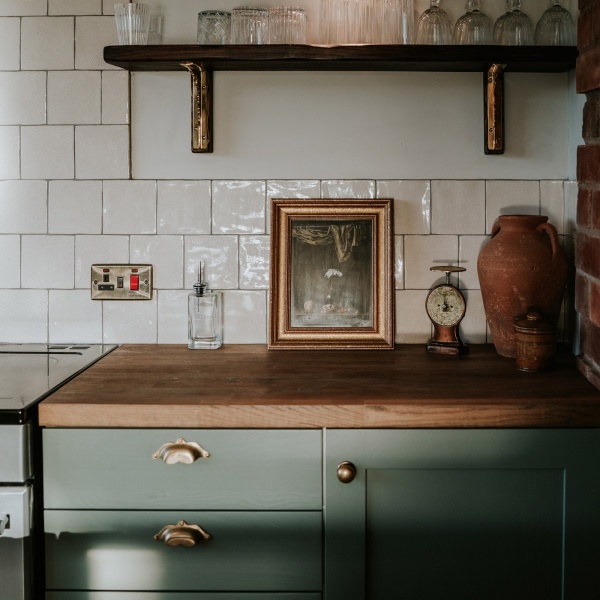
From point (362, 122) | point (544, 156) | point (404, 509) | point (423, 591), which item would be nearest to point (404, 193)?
point (362, 122)

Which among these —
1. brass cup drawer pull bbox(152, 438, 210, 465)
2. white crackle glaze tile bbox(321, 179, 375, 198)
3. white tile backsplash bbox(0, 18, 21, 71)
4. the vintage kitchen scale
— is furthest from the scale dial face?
white tile backsplash bbox(0, 18, 21, 71)

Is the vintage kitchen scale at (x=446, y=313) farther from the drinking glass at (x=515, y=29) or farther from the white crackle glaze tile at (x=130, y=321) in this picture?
the white crackle glaze tile at (x=130, y=321)

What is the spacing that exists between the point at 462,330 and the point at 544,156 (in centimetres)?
56

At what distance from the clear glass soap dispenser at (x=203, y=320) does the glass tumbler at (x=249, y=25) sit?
0.66m

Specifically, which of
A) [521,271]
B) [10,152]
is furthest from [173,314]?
[521,271]

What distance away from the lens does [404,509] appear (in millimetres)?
1682

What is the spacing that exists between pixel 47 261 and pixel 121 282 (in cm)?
23

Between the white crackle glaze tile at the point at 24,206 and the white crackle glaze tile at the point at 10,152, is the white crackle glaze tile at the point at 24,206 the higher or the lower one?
the lower one

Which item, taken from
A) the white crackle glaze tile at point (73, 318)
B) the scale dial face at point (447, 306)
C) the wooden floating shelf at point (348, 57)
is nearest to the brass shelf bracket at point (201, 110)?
the wooden floating shelf at point (348, 57)

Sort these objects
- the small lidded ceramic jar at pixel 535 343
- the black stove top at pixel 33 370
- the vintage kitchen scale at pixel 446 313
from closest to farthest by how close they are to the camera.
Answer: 1. the black stove top at pixel 33 370
2. the small lidded ceramic jar at pixel 535 343
3. the vintage kitchen scale at pixel 446 313

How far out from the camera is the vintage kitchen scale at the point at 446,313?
7.11ft

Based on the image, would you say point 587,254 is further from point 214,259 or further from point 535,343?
point 214,259

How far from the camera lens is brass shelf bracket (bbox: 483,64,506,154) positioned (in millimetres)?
2170

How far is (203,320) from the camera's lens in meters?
2.28
